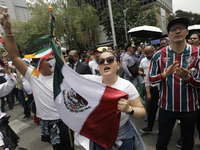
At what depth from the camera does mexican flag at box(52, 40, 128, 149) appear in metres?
1.45

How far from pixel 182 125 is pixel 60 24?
22996 millimetres

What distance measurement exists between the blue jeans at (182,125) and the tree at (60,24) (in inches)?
866

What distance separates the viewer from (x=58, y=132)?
228 cm

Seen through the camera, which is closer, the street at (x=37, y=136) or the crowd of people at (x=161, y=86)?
the crowd of people at (x=161, y=86)

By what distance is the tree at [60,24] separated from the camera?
21.2m

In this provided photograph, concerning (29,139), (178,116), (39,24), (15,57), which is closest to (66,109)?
(15,57)

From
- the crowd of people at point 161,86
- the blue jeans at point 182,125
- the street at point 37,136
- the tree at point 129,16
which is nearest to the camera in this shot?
the crowd of people at point 161,86

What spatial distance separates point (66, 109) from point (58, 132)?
2.56ft

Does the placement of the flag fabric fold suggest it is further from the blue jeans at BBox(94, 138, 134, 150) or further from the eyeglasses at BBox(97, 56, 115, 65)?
the eyeglasses at BBox(97, 56, 115, 65)

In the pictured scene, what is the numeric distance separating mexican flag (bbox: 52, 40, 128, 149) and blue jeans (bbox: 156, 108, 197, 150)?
1122 millimetres

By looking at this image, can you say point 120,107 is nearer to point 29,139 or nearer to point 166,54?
point 166,54

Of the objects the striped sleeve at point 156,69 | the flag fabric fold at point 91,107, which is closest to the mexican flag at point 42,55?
the flag fabric fold at point 91,107

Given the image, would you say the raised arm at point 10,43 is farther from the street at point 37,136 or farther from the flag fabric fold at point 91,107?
the street at point 37,136

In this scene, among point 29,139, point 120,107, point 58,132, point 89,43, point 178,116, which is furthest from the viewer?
point 89,43
